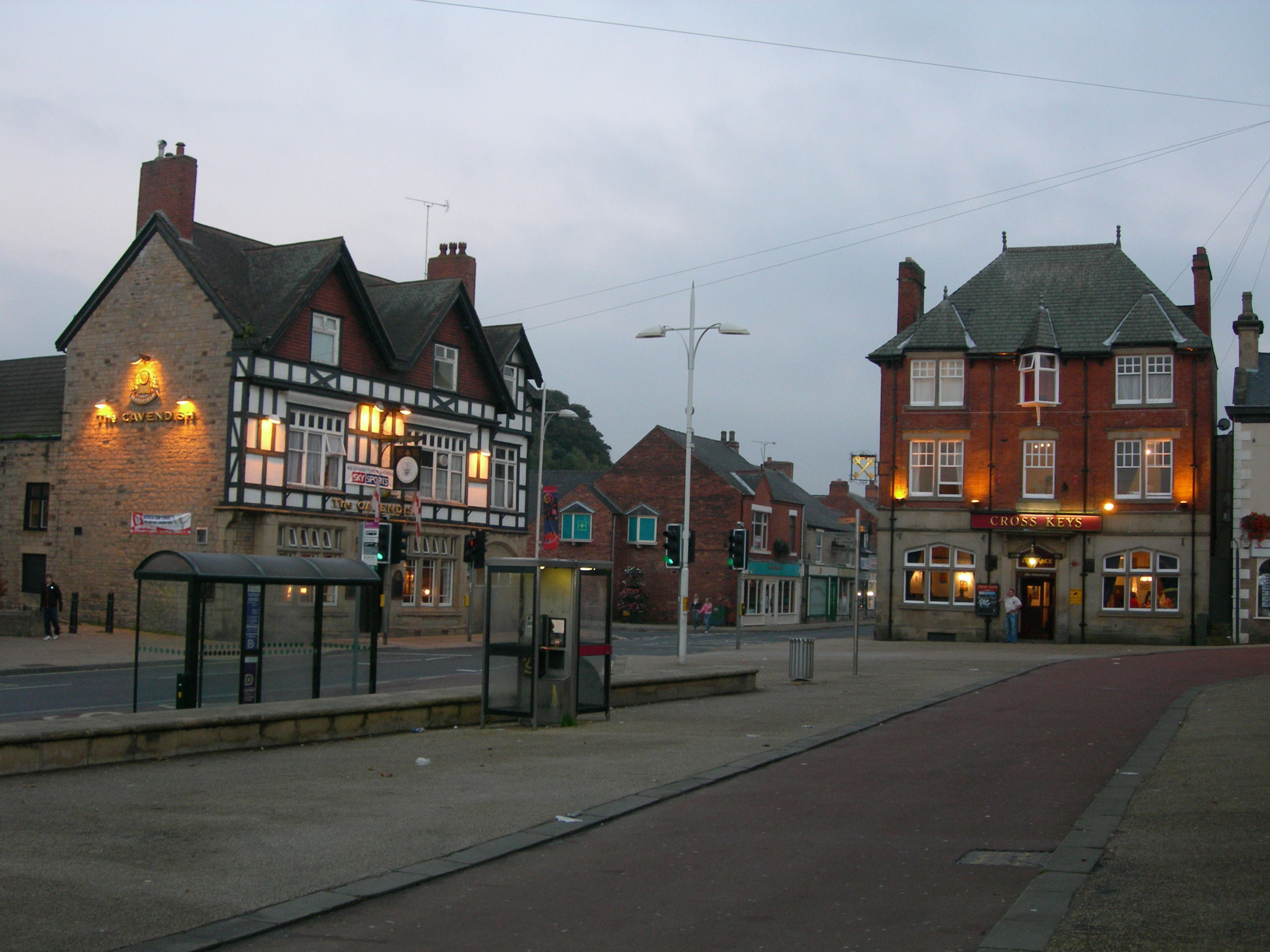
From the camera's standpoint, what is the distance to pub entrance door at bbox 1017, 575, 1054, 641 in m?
43.8

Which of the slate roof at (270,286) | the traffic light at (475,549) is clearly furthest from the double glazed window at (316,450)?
the traffic light at (475,549)

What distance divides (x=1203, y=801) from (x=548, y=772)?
570cm

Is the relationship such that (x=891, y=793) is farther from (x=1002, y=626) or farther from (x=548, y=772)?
(x=1002, y=626)

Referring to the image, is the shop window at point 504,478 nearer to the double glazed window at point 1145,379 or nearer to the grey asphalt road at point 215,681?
the grey asphalt road at point 215,681

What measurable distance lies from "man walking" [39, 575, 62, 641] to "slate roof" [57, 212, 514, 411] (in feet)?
28.5

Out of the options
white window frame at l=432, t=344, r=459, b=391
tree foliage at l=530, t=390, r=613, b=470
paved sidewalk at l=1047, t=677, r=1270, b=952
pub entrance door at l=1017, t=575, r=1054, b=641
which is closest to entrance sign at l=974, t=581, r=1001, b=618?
pub entrance door at l=1017, t=575, r=1054, b=641

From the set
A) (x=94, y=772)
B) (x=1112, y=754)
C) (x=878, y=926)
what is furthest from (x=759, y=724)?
(x=878, y=926)

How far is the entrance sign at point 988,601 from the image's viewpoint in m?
43.0

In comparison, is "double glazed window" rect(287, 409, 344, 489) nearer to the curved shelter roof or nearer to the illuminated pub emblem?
the illuminated pub emblem

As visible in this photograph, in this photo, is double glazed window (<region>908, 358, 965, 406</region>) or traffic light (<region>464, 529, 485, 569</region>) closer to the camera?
traffic light (<region>464, 529, 485, 569</region>)

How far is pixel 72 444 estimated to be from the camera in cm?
3941

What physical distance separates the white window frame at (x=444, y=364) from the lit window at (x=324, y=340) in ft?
15.1

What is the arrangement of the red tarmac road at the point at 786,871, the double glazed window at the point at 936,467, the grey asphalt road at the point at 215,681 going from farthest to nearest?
1. the double glazed window at the point at 936,467
2. the grey asphalt road at the point at 215,681
3. the red tarmac road at the point at 786,871

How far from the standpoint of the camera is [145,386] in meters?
37.8
